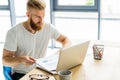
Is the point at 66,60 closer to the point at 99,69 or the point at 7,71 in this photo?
the point at 99,69

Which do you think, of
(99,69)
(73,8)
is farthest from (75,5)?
(99,69)

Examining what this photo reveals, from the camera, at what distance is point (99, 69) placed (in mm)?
1625

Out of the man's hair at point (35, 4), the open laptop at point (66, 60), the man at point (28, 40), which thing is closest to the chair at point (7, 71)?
the man at point (28, 40)

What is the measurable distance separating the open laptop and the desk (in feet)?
0.15

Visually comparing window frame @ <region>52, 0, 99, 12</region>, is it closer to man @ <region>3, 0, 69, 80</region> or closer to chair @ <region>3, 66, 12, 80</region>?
man @ <region>3, 0, 69, 80</region>

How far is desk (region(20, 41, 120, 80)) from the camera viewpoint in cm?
150

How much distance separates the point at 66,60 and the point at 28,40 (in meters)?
0.50

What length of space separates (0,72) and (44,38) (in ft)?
5.57

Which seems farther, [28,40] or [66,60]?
[28,40]

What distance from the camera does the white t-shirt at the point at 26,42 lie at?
1.83m

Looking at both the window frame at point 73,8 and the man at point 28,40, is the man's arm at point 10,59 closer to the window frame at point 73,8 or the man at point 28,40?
the man at point 28,40

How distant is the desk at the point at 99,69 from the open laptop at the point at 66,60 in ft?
0.15

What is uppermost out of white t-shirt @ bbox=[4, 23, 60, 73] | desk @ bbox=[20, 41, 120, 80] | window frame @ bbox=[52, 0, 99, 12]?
window frame @ bbox=[52, 0, 99, 12]

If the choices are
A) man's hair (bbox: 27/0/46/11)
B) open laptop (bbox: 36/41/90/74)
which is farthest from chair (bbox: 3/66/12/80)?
man's hair (bbox: 27/0/46/11)
